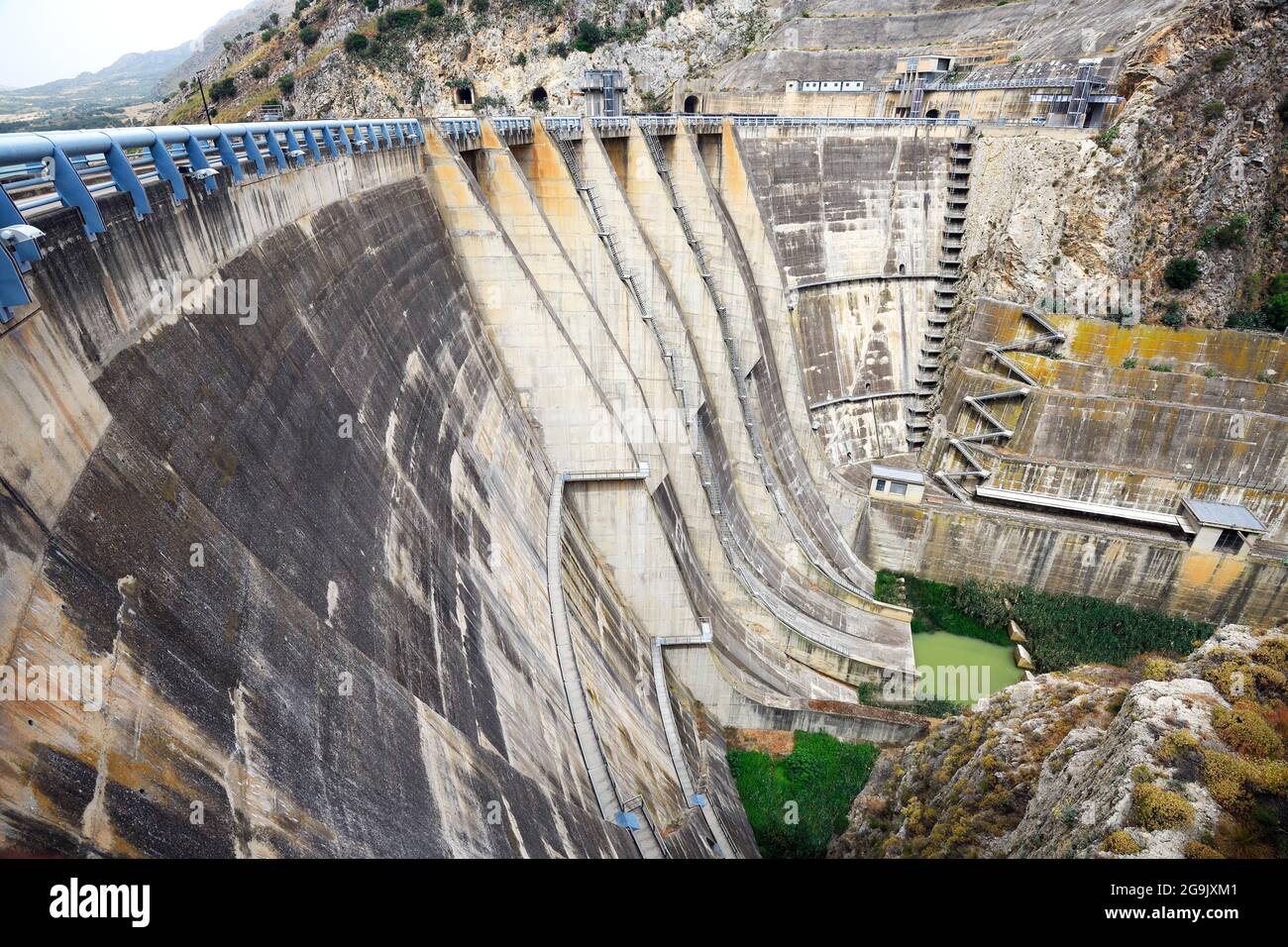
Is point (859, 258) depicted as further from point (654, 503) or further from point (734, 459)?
point (654, 503)

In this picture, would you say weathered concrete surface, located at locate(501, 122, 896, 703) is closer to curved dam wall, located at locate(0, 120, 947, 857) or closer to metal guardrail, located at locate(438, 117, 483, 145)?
curved dam wall, located at locate(0, 120, 947, 857)

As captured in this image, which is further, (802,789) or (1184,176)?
(1184,176)

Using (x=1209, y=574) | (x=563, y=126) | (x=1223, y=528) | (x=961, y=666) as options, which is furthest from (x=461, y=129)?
(x=1209, y=574)

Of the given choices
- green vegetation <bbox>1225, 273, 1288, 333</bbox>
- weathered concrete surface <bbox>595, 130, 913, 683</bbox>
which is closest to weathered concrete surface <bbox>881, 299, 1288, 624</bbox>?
green vegetation <bbox>1225, 273, 1288, 333</bbox>

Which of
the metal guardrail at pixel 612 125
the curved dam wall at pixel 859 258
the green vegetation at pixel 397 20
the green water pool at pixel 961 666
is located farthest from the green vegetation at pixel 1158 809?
the green vegetation at pixel 397 20

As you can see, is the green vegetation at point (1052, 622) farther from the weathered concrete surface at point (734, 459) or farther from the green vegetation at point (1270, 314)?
the green vegetation at point (1270, 314)
